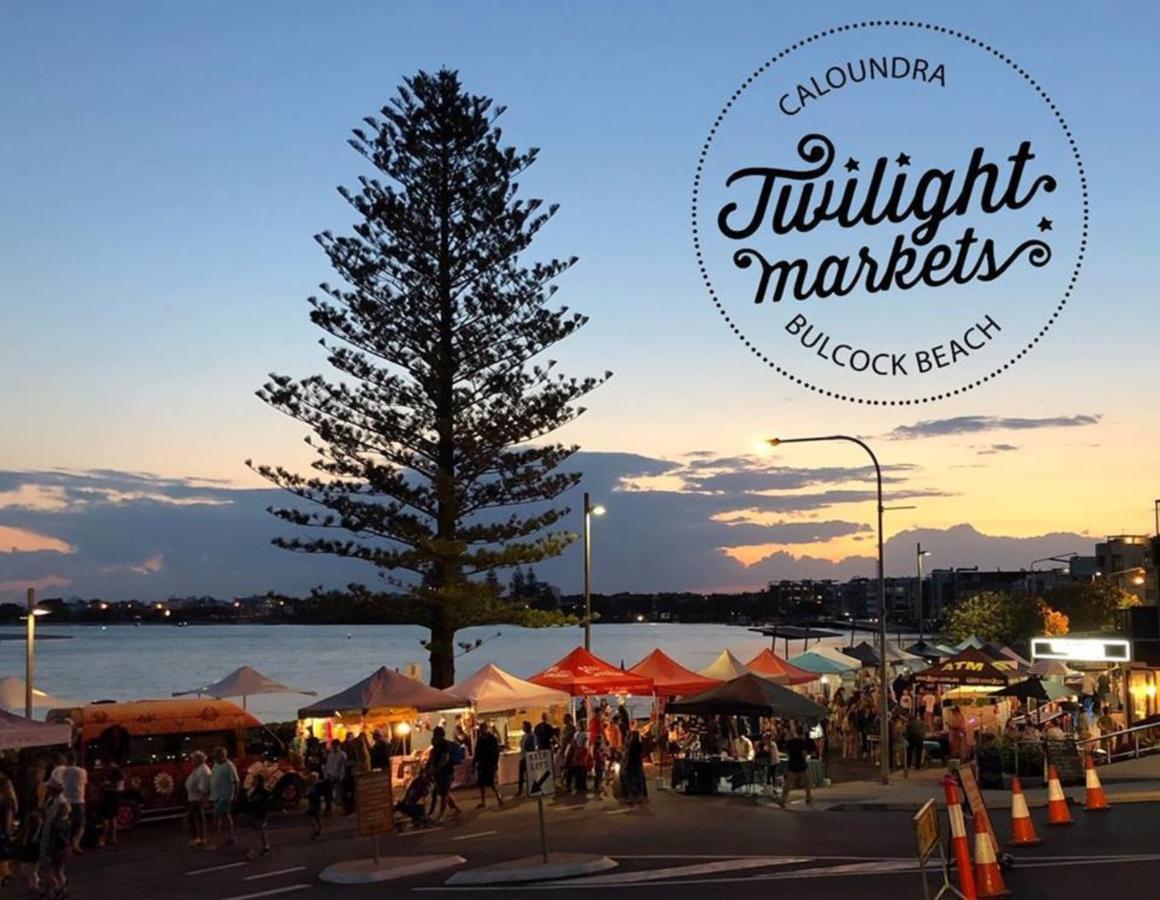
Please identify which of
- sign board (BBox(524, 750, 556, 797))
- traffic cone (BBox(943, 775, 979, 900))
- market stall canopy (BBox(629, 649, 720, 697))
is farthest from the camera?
market stall canopy (BBox(629, 649, 720, 697))

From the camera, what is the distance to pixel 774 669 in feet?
120

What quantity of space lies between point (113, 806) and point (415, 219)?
2173cm

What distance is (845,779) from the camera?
93.8ft

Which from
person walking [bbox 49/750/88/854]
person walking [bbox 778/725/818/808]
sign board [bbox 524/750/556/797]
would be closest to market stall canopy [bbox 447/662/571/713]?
person walking [bbox 778/725/818/808]

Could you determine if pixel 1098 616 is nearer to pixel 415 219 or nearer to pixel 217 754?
pixel 415 219

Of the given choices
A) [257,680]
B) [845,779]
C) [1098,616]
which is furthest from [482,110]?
[1098,616]

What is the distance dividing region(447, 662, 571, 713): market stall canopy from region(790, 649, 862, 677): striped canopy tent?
1337 centimetres

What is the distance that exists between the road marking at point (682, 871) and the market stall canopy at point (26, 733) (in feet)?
29.4

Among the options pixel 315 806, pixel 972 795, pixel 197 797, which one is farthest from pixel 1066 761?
pixel 197 797

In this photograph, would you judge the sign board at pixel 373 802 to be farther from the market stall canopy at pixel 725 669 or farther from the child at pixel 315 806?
the market stall canopy at pixel 725 669

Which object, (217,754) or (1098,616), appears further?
(1098,616)

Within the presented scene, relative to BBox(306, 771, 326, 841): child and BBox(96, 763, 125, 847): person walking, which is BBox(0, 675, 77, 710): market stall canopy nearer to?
BBox(96, 763, 125, 847): person walking

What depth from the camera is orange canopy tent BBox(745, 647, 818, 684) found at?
118 ft

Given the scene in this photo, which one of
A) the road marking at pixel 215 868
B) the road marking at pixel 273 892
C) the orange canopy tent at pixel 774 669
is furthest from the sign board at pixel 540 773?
the orange canopy tent at pixel 774 669
